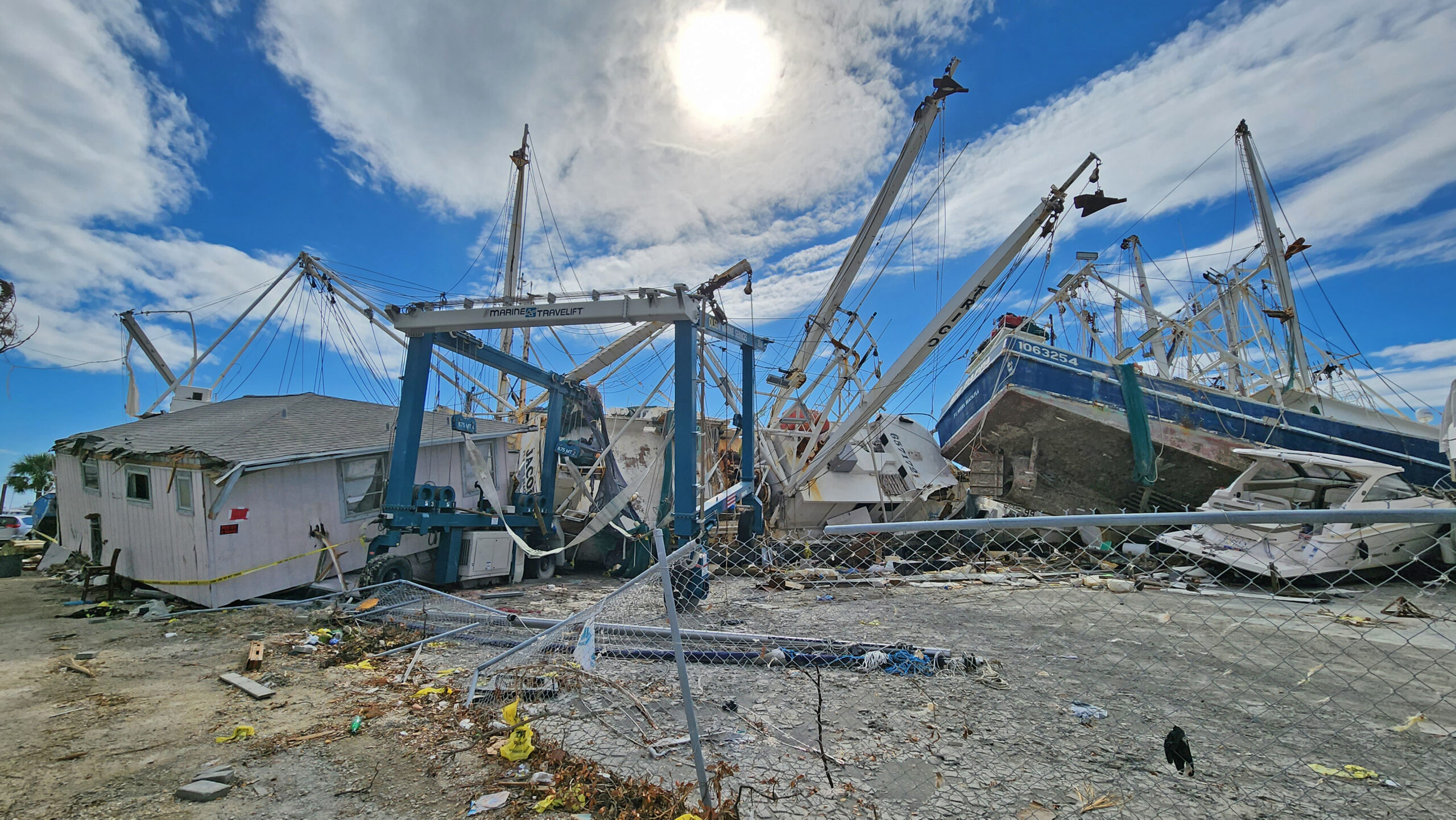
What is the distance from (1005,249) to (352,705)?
11.0m

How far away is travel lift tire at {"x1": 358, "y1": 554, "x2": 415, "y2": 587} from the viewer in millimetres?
9156

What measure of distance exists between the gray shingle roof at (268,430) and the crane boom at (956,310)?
7.87 metres

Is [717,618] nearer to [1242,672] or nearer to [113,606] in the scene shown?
[1242,672]

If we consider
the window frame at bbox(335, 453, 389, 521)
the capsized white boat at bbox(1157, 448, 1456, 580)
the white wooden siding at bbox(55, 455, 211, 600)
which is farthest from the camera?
the window frame at bbox(335, 453, 389, 521)

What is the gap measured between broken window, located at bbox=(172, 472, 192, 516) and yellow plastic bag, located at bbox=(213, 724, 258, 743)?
6.28m

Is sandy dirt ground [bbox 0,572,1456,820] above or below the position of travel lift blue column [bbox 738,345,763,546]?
below

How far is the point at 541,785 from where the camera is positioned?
3.12 metres

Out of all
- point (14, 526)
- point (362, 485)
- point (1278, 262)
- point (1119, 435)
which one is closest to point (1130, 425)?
point (1119, 435)

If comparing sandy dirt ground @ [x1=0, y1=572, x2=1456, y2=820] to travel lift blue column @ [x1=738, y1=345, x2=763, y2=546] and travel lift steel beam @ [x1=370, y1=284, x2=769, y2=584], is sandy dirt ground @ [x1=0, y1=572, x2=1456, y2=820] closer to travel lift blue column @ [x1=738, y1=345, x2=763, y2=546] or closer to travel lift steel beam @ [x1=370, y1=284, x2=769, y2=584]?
travel lift steel beam @ [x1=370, y1=284, x2=769, y2=584]

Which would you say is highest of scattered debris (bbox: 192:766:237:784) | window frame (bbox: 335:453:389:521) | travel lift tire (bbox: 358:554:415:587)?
window frame (bbox: 335:453:389:521)

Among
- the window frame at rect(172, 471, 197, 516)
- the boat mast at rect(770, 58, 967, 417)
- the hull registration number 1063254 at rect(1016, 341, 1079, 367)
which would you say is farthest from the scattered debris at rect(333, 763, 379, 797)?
the hull registration number 1063254 at rect(1016, 341, 1079, 367)

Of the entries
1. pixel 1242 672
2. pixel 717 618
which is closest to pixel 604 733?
pixel 717 618

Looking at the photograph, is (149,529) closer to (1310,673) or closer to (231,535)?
(231,535)

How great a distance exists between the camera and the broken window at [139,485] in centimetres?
948
